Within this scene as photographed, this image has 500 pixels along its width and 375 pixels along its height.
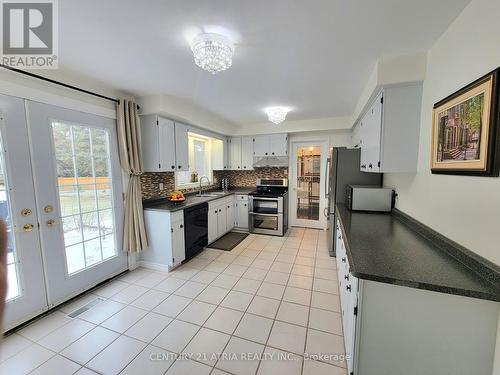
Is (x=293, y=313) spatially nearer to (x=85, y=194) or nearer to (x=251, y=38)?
(x=251, y=38)

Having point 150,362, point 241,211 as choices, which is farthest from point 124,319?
point 241,211

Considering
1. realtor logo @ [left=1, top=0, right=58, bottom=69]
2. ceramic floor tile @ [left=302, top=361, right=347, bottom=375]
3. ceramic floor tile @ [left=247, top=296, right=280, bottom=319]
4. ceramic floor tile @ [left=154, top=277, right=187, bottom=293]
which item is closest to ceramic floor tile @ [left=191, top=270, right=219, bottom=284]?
ceramic floor tile @ [left=154, top=277, right=187, bottom=293]

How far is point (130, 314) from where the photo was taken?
2.11m

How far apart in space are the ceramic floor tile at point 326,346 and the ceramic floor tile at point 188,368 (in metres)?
0.79

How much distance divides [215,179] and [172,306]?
3260 mm

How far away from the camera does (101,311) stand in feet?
7.05

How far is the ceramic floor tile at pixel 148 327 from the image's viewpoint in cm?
184

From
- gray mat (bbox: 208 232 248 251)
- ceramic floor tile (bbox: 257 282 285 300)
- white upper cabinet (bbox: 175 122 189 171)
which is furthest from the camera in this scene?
gray mat (bbox: 208 232 248 251)

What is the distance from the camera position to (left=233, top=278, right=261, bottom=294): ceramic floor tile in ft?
8.17

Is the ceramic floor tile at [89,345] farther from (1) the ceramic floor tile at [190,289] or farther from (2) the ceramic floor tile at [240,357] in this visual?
(2) the ceramic floor tile at [240,357]

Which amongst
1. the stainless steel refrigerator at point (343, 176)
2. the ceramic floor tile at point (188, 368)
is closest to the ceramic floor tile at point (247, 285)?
the ceramic floor tile at point (188, 368)

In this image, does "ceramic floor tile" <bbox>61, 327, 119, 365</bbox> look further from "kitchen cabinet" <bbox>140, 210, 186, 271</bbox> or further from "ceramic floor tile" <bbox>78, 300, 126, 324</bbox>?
"kitchen cabinet" <bbox>140, 210, 186, 271</bbox>

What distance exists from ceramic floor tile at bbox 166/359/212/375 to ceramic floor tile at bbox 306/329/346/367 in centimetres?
79

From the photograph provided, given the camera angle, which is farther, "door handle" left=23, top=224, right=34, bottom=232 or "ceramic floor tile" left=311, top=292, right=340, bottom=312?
"ceramic floor tile" left=311, top=292, right=340, bottom=312
